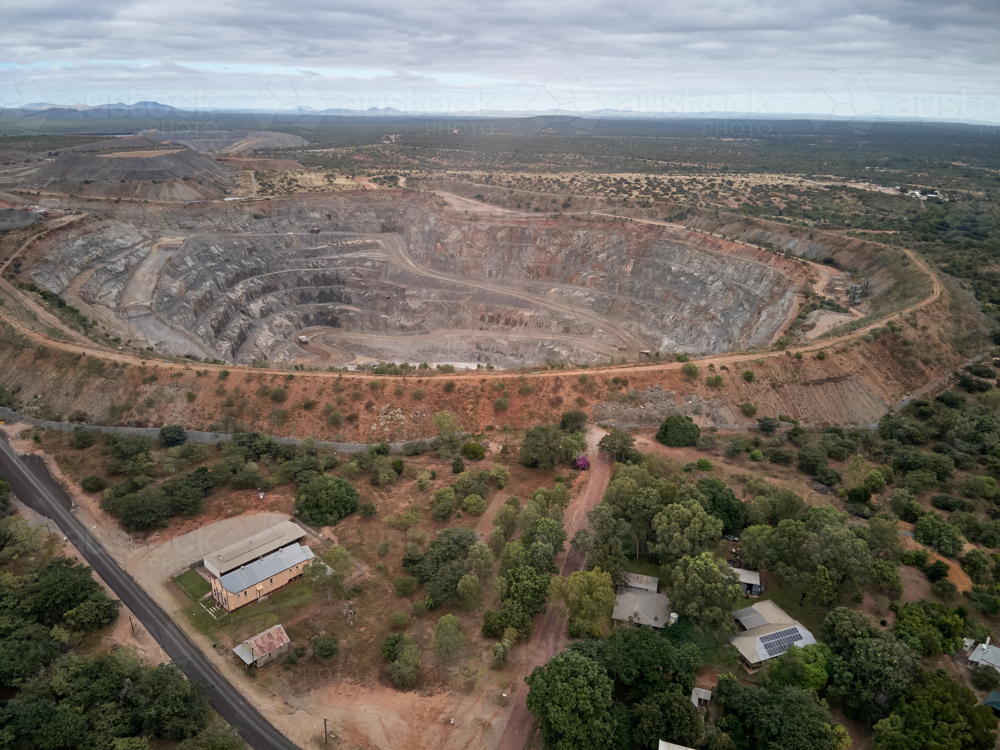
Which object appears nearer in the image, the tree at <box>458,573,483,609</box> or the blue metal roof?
the tree at <box>458,573,483,609</box>

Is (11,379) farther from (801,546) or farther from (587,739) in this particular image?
(801,546)

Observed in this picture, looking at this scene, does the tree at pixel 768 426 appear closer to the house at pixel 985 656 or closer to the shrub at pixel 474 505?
the house at pixel 985 656

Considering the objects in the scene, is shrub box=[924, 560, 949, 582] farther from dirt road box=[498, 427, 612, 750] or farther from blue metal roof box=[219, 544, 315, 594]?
blue metal roof box=[219, 544, 315, 594]

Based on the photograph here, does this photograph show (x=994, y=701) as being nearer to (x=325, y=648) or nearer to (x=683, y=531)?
(x=683, y=531)

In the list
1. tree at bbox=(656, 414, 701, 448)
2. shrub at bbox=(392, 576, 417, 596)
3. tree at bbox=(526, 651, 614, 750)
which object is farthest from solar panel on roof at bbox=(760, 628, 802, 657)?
tree at bbox=(656, 414, 701, 448)

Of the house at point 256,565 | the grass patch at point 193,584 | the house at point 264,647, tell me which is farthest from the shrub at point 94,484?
the house at point 264,647

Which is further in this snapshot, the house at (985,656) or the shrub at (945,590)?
the shrub at (945,590)
